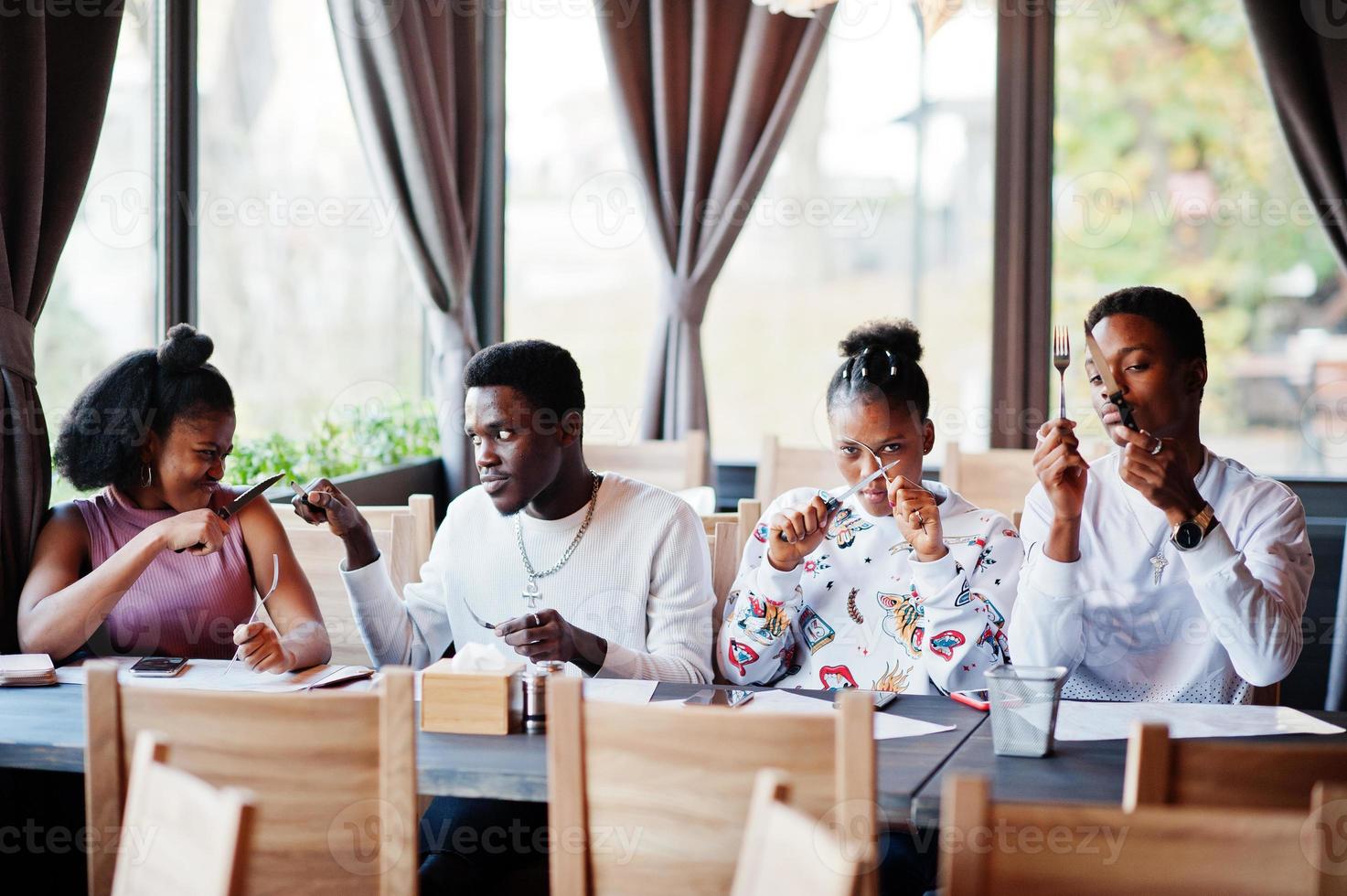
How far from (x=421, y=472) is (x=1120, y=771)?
3115 mm

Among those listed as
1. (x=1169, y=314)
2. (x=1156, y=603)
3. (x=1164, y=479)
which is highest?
(x=1169, y=314)

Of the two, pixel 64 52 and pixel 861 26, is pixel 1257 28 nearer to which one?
pixel 861 26

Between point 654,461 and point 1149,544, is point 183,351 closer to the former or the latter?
point 1149,544

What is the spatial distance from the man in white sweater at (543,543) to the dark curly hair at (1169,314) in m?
0.87

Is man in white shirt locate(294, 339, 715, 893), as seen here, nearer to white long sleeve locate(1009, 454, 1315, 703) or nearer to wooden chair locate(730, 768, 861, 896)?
white long sleeve locate(1009, 454, 1315, 703)

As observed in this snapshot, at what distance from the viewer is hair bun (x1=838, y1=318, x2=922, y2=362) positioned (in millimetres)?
2426

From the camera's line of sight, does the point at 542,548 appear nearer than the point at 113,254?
Yes

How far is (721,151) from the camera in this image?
4578 millimetres

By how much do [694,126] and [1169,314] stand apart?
9.01 ft

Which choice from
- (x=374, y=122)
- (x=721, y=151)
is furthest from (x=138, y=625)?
(x=721, y=151)

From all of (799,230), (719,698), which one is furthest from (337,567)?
(799,230)

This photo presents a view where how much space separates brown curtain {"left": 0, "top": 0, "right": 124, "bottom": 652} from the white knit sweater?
2.11ft

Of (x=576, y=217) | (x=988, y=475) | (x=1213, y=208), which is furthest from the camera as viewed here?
(x=576, y=217)

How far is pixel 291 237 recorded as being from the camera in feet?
12.8
